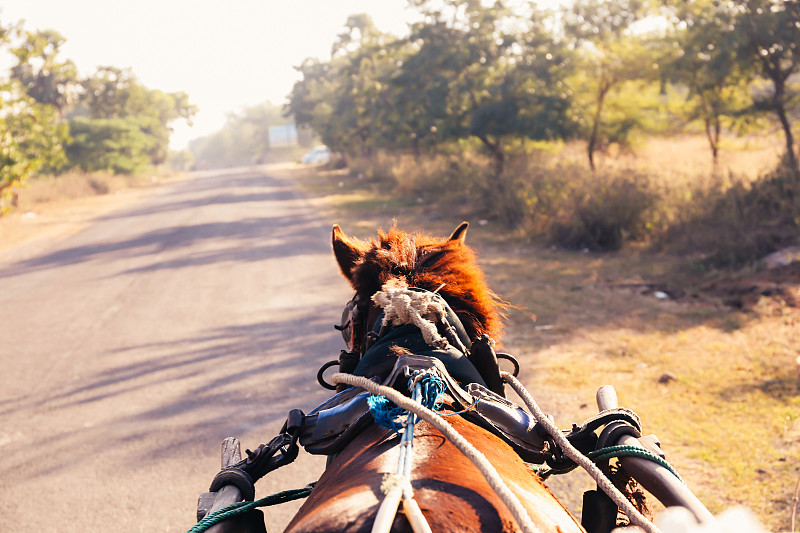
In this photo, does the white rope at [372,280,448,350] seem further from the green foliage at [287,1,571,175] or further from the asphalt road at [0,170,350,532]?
the green foliage at [287,1,571,175]

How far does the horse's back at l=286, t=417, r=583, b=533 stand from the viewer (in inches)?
47.3

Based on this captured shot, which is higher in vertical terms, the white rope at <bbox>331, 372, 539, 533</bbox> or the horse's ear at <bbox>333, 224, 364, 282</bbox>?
the horse's ear at <bbox>333, 224, 364, 282</bbox>

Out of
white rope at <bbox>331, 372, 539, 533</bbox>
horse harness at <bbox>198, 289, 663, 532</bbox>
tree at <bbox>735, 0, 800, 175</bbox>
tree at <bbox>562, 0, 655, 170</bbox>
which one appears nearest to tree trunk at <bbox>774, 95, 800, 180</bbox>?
tree at <bbox>735, 0, 800, 175</bbox>

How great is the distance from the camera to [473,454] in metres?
1.27

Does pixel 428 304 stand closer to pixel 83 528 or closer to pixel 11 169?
pixel 83 528

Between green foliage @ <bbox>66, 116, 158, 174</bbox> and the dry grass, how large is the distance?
3374 centimetres

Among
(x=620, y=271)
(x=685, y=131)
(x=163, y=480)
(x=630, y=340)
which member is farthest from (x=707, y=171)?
(x=163, y=480)

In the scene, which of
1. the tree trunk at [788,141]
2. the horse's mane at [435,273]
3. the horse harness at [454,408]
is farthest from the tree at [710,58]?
the horse harness at [454,408]

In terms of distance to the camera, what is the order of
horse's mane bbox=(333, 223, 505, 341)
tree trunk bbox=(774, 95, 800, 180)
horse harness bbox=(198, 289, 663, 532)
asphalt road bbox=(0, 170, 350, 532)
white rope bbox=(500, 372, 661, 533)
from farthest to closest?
tree trunk bbox=(774, 95, 800, 180)
asphalt road bbox=(0, 170, 350, 532)
horse's mane bbox=(333, 223, 505, 341)
horse harness bbox=(198, 289, 663, 532)
white rope bbox=(500, 372, 661, 533)

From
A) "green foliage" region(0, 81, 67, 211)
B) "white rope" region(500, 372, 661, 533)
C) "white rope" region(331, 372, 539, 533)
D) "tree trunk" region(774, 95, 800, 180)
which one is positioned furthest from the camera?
"green foliage" region(0, 81, 67, 211)

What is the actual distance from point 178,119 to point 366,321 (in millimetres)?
71201

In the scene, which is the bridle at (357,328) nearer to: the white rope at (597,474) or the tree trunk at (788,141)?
the white rope at (597,474)

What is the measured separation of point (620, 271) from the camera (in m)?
8.40

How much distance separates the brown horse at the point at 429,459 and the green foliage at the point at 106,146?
3746 cm
